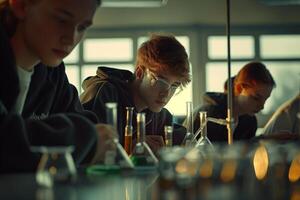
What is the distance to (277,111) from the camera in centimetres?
270

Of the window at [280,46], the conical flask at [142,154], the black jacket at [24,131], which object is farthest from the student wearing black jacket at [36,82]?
the window at [280,46]

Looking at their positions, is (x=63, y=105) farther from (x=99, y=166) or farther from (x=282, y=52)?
(x=282, y=52)

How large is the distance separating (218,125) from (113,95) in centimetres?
46

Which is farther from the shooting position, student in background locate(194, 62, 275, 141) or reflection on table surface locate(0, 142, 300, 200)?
student in background locate(194, 62, 275, 141)

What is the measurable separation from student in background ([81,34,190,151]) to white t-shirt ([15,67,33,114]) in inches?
22.3

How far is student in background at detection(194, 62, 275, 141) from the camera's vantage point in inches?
101

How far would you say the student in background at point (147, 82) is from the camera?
2.19 m

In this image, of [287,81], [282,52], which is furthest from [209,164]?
[282,52]

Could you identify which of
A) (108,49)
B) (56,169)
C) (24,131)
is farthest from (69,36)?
(108,49)

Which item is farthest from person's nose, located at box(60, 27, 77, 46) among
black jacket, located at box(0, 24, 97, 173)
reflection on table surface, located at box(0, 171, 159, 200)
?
reflection on table surface, located at box(0, 171, 159, 200)

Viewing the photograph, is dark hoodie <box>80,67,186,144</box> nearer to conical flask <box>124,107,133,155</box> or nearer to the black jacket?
conical flask <box>124,107,133,155</box>

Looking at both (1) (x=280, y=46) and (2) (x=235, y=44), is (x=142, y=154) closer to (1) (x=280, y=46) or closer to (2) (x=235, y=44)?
(2) (x=235, y=44)

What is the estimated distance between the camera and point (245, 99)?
2.67 m

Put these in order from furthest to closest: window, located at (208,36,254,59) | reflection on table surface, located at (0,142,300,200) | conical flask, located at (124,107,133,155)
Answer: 1. window, located at (208,36,254,59)
2. conical flask, located at (124,107,133,155)
3. reflection on table surface, located at (0,142,300,200)
